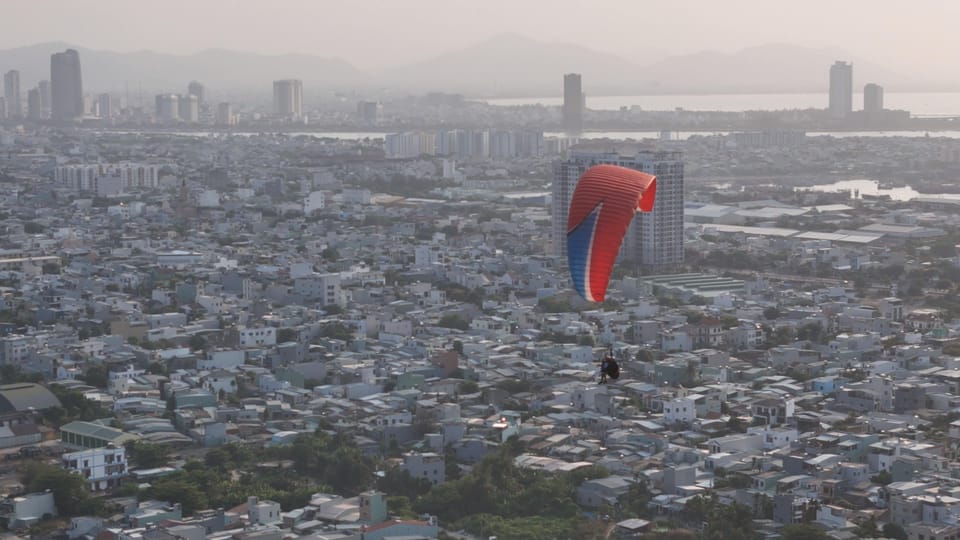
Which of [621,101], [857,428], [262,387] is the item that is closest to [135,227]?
[262,387]

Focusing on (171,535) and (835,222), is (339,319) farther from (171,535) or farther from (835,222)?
(835,222)

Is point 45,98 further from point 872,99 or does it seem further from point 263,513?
point 263,513

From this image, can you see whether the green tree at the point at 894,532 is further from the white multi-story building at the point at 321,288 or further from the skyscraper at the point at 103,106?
the skyscraper at the point at 103,106

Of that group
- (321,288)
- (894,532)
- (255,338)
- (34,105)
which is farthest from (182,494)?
(34,105)

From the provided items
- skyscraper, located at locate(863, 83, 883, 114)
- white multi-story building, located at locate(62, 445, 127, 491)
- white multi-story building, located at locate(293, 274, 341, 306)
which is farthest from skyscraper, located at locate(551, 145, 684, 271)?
skyscraper, located at locate(863, 83, 883, 114)

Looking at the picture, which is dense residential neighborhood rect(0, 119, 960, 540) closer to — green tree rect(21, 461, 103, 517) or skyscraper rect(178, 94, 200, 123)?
green tree rect(21, 461, 103, 517)

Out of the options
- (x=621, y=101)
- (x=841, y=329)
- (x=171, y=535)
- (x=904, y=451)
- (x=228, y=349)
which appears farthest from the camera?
(x=621, y=101)
